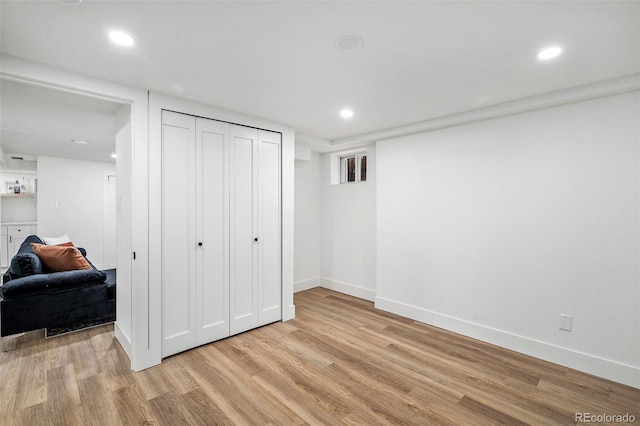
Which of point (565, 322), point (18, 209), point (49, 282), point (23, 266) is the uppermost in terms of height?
point (18, 209)

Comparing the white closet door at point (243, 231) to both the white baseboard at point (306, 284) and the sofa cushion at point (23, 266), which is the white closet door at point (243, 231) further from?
the sofa cushion at point (23, 266)

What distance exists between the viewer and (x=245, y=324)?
324 cm

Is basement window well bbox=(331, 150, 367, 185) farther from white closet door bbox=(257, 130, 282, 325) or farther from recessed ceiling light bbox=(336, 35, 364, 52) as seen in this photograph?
recessed ceiling light bbox=(336, 35, 364, 52)

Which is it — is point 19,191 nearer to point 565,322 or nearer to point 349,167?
point 349,167

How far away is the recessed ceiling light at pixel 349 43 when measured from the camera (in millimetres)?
1757

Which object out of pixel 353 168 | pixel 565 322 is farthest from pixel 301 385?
pixel 353 168

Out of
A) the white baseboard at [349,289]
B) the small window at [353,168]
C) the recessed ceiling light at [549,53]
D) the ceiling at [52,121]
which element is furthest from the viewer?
the small window at [353,168]

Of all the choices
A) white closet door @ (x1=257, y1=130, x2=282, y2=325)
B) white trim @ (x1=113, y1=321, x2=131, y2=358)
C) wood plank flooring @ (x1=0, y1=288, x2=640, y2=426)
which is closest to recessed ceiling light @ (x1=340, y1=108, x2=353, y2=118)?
white closet door @ (x1=257, y1=130, x2=282, y2=325)

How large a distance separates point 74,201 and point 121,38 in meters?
5.90

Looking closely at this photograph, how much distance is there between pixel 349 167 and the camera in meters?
4.94

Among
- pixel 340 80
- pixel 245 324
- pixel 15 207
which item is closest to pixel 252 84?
pixel 340 80

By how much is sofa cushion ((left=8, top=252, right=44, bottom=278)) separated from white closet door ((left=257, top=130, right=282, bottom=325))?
2.36 m

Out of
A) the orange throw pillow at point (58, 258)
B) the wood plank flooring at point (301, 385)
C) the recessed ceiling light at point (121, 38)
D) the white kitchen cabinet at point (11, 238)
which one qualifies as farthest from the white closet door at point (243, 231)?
the white kitchen cabinet at point (11, 238)

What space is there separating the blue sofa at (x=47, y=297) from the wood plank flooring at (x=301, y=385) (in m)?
0.23
